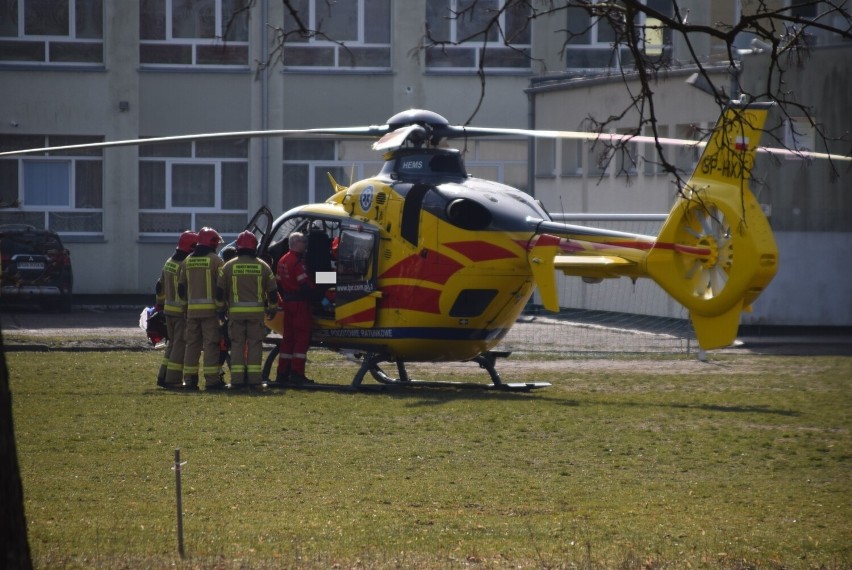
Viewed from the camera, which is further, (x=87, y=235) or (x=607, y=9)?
(x=87, y=235)

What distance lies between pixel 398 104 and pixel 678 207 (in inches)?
908

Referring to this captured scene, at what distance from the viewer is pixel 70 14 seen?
36.5 meters

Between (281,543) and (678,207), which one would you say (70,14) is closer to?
(678,207)

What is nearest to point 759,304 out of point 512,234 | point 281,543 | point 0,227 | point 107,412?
point 512,234

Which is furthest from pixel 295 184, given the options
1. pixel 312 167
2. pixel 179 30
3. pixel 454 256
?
pixel 454 256

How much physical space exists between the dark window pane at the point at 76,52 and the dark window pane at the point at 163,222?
4362 mm

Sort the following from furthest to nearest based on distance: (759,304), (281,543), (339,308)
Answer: (759,304) → (339,308) → (281,543)

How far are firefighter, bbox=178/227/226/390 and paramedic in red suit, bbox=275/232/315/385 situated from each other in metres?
0.93

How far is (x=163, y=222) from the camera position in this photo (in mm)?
37031

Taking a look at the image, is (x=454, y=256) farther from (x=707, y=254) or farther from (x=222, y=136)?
(x=707, y=254)

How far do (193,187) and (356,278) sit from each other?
20386 millimetres

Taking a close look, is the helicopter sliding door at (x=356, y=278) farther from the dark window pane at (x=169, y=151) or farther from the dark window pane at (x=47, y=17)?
the dark window pane at (x=47, y=17)

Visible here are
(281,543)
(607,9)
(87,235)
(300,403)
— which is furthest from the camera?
(87,235)

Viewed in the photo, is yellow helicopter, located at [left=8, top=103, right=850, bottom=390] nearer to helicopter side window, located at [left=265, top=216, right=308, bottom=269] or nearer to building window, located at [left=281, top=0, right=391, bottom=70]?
helicopter side window, located at [left=265, top=216, right=308, bottom=269]
